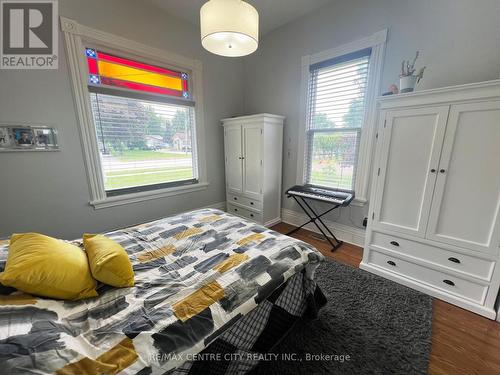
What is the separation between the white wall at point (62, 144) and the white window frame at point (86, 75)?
0.06 metres

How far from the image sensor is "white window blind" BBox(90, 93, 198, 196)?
241cm

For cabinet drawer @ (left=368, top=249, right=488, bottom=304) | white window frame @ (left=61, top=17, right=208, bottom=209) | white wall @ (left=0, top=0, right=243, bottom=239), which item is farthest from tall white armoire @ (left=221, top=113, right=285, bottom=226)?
cabinet drawer @ (left=368, top=249, right=488, bottom=304)

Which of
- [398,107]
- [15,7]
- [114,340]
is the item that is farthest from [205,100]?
[114,340]

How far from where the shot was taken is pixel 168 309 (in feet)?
3.10

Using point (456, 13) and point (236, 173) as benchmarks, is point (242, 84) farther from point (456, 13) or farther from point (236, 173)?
point (456, 13)

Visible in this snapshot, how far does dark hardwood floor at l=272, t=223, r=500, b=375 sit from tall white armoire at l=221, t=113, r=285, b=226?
210 centimetres

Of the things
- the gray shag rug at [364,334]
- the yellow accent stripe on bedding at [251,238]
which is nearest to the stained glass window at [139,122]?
the yellow accent stripe on bedding at [251,238]

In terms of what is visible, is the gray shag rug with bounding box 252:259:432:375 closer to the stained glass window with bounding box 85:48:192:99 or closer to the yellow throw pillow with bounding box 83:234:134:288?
the yellow throw pillow with bounding box 83:234:134:288

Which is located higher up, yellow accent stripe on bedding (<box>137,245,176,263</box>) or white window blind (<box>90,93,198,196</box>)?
white window blind (<box>90,93,198,196</box>)

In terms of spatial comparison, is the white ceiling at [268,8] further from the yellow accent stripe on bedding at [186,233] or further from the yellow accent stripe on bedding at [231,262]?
the yellow accent stripe on bedding at [231,262]

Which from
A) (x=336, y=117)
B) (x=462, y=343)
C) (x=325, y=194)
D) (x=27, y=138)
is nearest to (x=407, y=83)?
(x=336, y=117)

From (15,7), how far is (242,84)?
8.72 feet

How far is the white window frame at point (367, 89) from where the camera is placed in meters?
2.23

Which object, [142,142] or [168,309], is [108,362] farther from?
[142,142]
